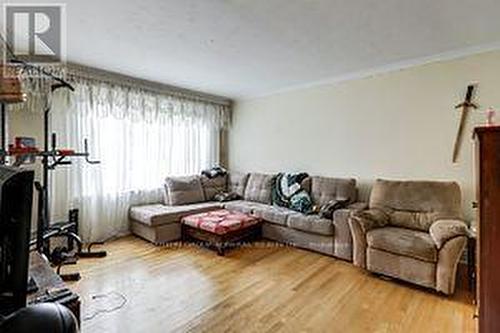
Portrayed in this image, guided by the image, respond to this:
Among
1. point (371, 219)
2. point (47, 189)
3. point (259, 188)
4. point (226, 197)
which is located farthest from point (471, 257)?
point (47, 189)

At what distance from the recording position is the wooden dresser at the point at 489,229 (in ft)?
4.79

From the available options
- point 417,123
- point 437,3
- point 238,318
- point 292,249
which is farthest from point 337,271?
point 437,3

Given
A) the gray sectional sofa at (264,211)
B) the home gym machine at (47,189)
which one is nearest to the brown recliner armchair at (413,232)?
the gray sectional sofa at (264,211)

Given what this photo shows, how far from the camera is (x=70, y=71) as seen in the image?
3.76 meters

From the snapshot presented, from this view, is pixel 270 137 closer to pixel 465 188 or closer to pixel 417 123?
pixel 417 123

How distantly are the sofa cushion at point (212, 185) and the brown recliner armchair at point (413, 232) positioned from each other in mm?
2622

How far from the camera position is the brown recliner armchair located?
2.62m

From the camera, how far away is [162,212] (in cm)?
408

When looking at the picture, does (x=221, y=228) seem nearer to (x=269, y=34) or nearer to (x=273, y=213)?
(x=273, y=213)

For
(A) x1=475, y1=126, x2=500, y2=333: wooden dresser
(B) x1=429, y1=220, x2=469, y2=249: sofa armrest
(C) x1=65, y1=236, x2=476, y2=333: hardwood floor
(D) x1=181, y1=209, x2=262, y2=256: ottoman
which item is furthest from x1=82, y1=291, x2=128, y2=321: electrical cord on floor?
(B) x1=429, y1=220, x2=469, y2=249: sofa armrest

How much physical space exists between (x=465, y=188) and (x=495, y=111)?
2.81ft

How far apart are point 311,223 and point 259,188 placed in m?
1.42

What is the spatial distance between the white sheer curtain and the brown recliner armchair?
10.4ft

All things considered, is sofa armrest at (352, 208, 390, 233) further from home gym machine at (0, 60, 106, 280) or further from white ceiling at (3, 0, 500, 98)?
home gym machine at (0, 60, 106, 280)
